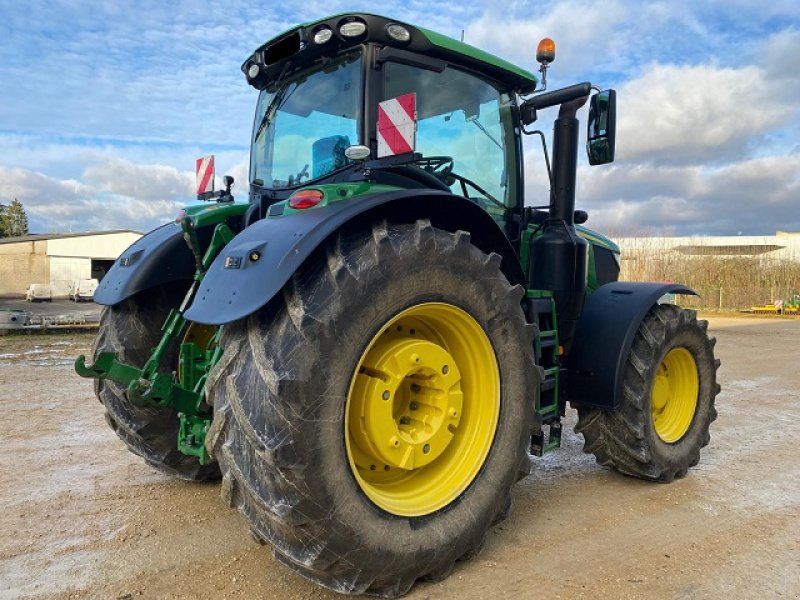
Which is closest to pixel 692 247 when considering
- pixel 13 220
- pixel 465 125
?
pixel 465 125

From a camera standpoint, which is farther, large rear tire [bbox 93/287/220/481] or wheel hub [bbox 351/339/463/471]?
large rear tire [bbox 93/287/220/481]

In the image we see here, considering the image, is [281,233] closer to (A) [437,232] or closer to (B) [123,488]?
(A) [437,232]

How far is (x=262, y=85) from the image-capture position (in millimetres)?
3992

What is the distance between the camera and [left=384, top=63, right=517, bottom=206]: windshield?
11.3 feet

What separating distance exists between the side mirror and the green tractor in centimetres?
1

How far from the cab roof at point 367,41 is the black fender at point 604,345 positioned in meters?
1.53

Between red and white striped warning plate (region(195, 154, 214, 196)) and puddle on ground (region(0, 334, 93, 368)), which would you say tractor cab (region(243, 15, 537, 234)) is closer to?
red and white striped warning plate (region(195, 154, 214, 196))

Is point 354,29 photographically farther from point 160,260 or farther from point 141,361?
point 141,361

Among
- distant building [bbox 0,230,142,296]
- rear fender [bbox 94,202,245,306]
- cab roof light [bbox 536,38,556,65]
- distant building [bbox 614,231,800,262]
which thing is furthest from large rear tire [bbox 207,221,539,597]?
distant building [bbox 0,230,142,296]

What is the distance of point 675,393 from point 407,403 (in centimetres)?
262

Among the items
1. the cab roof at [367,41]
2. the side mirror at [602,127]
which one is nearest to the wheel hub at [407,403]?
the cab roof at [367,41]

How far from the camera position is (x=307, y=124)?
3.65 metres

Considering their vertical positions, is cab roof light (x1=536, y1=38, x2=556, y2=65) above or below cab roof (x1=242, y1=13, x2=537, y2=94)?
above

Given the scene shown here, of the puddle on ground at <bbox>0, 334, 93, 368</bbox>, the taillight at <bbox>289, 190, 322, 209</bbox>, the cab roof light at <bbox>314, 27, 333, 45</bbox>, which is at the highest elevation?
the cab roof light at <bbox>314, 27, 333, 45</bbox>
